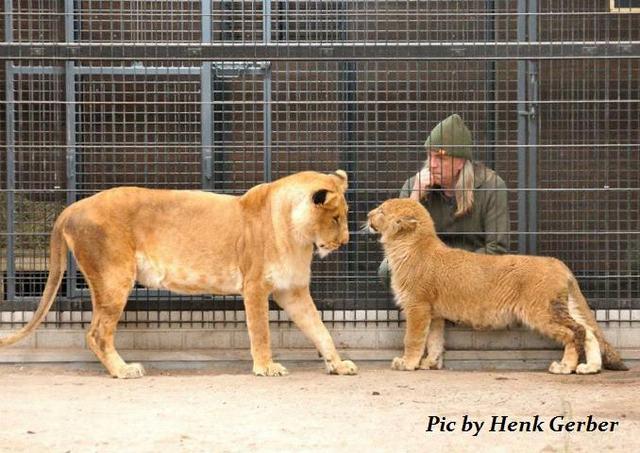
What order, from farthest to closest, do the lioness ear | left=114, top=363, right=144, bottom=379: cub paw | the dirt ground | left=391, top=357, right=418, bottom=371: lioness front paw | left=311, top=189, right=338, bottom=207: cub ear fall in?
left=391, top=357, right=418, bottom=371: lioness front paw, the lioness ear, left=114, top=363, right=144, bottom=379: cub paw, left=311, top=189, right=338, bottom=207: cub ear, the dirt ground

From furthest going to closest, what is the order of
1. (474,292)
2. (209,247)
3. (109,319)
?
(474,292)
(209,247)
(109,319)

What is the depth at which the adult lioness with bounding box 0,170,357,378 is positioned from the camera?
862 centimetres

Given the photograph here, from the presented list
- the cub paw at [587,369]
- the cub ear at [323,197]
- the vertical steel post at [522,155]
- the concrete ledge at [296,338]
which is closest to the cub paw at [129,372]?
→ the concrete ledge at [296,338]

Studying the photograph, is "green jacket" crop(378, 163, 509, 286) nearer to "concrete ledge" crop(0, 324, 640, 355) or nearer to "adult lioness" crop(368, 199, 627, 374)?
"adult lioness" crop(368, 199, 627, 374)

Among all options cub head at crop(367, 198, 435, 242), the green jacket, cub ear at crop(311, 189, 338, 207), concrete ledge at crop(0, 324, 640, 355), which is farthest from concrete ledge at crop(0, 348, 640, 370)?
cub ear at crop(311, 189, 338, 207)

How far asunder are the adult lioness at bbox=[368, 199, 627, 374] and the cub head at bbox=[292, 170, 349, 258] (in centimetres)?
57

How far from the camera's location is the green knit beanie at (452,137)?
924 centimetres

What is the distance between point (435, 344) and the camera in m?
9.24

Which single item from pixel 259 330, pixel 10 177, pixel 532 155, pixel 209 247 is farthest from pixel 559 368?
pixel 10 177

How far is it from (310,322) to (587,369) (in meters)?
1.89

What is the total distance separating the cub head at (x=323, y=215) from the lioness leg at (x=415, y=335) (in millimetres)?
790

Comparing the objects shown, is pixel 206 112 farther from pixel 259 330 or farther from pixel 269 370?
pixel 269 370

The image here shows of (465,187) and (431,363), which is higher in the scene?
(465,187)

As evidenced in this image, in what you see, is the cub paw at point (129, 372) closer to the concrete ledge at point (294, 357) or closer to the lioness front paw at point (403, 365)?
the concrete ledge at point (294, 357)
